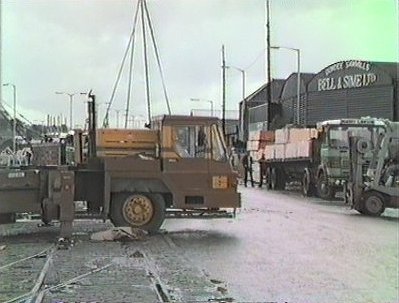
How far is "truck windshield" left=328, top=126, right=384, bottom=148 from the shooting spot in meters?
23.5

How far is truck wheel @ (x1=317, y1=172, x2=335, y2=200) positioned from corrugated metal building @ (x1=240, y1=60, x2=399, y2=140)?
486cm

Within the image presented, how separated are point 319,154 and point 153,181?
1379 cm

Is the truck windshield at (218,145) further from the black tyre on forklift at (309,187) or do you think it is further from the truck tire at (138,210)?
the black tyre on forklift at (309,187)

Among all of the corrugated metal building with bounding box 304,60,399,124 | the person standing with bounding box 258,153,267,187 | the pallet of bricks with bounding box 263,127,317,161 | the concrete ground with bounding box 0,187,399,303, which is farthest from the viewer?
the person standing with bounding box 258,153,267,187

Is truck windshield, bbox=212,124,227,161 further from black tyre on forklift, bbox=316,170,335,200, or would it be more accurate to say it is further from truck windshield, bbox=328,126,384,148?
black tyre on forklift, bbox=316,170,335,200

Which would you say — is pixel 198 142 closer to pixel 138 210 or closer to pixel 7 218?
pixel 138 210

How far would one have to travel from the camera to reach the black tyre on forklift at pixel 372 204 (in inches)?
728

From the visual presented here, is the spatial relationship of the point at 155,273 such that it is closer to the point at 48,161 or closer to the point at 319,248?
the point at 319,248

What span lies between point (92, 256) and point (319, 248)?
3.74 meters

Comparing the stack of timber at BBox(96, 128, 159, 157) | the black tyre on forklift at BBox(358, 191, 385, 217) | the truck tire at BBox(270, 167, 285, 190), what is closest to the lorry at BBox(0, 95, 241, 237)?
the stack of timber at BBox(96, 128, 159, 157)

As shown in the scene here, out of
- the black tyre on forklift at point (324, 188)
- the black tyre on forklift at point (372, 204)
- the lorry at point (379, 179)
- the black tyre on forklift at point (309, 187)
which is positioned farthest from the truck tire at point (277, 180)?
the black tyre on forklift at point (372, 204)

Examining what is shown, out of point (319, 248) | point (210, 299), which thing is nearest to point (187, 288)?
point (210, 299)

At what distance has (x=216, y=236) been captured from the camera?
13602 millimetres

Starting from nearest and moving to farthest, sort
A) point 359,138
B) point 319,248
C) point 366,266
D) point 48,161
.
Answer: point 366,266 < point 319,248 < point 48,161 < point 359,138
